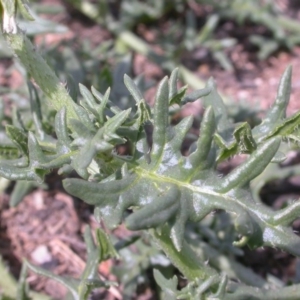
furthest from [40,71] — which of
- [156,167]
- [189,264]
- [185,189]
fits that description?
[189,264]

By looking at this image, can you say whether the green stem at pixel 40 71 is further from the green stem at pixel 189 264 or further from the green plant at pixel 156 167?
the green stem at pixel 189 264

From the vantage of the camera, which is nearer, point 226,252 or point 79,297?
point 79,297

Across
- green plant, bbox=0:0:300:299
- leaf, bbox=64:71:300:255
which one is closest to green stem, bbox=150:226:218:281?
green plant, bbox=0:0:300:299

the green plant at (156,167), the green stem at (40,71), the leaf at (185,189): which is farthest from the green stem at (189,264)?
the green stem at (40,71)

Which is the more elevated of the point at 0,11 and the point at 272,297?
the point at 0,11

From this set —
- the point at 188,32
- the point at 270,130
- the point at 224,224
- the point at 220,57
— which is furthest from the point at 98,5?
the point at 270,130

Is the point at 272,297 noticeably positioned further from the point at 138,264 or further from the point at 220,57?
the point at 220,57

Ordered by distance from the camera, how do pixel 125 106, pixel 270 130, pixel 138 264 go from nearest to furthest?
pixel 270 130 < pixel 138 264 < pixel 125 106

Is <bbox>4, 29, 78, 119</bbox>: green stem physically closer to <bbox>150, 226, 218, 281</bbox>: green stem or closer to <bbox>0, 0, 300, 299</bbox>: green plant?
<bbox>0, 0, 300, 299</bbox>: green plant

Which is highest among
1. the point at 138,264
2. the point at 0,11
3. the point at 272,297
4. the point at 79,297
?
the point at 0,11
